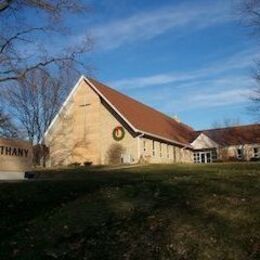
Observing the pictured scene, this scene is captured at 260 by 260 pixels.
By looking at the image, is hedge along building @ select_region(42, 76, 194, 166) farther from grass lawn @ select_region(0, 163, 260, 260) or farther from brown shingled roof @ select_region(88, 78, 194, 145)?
grass lawn @ select_region(0, 163, 260, 260)

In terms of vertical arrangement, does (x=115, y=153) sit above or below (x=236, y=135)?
below

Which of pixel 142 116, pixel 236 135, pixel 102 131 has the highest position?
pixel 142 116

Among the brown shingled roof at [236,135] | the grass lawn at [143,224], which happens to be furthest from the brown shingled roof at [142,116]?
the grass lawn at [143,224]

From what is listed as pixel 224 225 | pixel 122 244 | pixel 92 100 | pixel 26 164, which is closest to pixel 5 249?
pixel 122 244

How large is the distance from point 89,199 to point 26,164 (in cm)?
1192

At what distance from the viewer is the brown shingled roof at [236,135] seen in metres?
59.8

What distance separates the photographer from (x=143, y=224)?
10.5 m

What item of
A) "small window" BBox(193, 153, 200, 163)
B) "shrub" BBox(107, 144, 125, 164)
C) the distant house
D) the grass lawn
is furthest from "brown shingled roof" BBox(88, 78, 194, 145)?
the grass lawn

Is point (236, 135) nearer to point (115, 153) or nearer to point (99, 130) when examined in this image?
point (115, 153)

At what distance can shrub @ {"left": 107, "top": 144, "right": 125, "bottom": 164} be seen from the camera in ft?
151

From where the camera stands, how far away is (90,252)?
32.0 ft

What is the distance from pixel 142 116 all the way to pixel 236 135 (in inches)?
626

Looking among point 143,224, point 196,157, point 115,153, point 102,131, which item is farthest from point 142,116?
point 143,224

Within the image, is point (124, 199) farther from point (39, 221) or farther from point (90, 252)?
point (90, 252)
